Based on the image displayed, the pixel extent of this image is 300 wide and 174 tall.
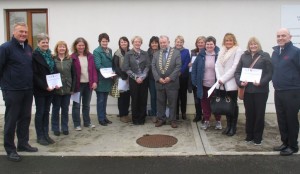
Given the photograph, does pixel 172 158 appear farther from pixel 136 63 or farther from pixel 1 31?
pixel 1 31

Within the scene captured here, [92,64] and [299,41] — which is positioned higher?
[299,41]

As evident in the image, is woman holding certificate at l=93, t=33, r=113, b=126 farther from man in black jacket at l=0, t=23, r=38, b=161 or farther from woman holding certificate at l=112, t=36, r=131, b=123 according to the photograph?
man in black jacket at l=0, t=23, r=38, b=161

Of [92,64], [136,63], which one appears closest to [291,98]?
[136,63]

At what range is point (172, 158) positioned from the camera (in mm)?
5797

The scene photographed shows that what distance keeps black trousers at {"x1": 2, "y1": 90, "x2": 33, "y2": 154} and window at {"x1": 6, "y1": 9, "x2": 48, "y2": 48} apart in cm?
364

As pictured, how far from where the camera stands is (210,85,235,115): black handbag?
22.4ft

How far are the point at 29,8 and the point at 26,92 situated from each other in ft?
12.7

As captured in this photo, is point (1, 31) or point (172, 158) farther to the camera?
point (1, 31)

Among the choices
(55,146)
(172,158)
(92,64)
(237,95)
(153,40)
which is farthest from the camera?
(153,40)

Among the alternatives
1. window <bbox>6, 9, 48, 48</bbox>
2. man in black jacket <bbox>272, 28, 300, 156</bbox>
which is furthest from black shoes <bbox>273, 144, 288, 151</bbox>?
window <bbox>6, 9, 48, 48</bbox>

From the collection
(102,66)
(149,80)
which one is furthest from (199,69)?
(102,66)

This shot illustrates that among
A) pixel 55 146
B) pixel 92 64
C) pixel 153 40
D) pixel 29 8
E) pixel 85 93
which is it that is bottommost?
pixel 55 146

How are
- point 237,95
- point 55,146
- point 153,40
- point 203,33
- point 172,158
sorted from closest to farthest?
point 172,158
point 55,146
point 237,95
point 153,40
point 203,33

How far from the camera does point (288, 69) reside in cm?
577
